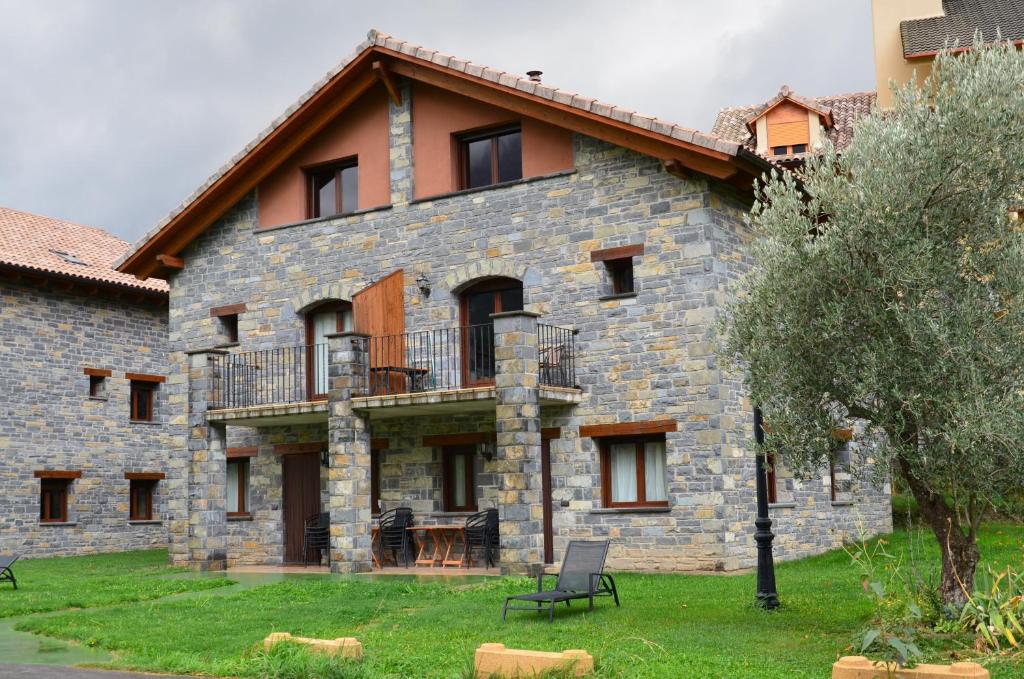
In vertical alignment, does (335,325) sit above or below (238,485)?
above

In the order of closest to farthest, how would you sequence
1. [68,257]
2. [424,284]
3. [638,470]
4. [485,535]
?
[638,470] < [485,535] < [424,284] < [68,257]

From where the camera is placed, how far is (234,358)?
21.0m

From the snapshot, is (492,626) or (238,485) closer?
(492,626)

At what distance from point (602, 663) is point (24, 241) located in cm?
2295

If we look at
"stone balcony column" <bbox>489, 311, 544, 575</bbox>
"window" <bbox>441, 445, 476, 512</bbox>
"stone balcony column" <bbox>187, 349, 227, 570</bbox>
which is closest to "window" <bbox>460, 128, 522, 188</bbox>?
"stone balcony column" <bbox>489, 311, 544, 575</bbox>

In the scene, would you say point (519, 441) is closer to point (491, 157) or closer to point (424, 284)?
point (424, 284)

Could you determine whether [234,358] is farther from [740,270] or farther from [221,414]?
[740,270]

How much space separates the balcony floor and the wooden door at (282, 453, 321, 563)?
0.90m

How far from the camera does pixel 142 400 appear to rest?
29.3 m

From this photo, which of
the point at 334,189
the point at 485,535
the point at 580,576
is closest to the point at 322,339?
the point at 334,189

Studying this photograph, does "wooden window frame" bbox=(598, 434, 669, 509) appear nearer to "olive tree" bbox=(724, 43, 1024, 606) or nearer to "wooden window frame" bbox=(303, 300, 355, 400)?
"wooden window frame" bbox=(303, 300, 355, 400)

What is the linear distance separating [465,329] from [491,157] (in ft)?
9.51

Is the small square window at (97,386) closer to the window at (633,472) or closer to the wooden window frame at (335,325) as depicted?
the wooden window frame at (335,325)

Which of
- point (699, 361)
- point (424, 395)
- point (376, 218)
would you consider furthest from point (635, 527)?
point (376, 218)
